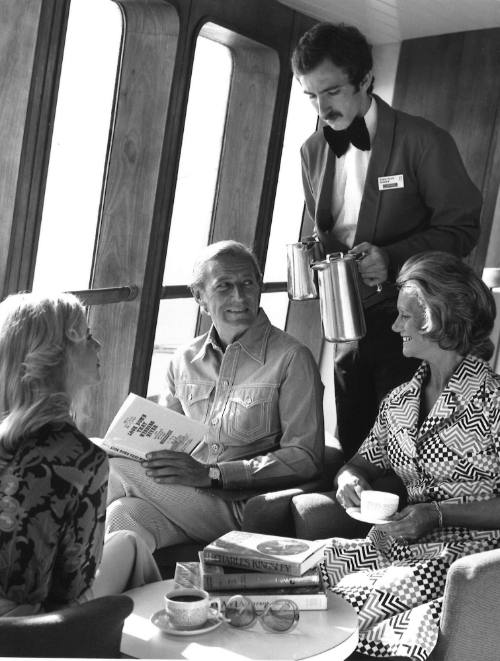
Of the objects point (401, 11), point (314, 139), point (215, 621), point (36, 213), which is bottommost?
point (215, 621)

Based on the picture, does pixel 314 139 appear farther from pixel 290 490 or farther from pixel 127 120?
pixel 290 490

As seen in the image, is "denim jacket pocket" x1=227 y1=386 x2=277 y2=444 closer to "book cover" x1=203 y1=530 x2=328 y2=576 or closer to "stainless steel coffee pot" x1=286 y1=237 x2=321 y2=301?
"stainless steel coffee pot" x1=286 y1=237 x2=321 y2=301

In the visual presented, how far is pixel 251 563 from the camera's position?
233cm

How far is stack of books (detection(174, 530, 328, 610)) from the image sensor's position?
2271mm

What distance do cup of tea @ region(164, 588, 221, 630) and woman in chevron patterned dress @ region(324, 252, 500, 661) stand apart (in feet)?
1.79

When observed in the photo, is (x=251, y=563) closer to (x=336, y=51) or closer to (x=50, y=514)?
(x=50, y=514)

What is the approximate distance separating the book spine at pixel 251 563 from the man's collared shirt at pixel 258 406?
0.79m

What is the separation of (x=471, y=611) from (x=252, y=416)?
43.6 inches

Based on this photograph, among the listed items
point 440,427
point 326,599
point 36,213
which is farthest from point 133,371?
point 326,599

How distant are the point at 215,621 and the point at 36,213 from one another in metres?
1.99

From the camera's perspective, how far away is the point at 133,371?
4.44 meters

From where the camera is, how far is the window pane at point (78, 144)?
3855 mm

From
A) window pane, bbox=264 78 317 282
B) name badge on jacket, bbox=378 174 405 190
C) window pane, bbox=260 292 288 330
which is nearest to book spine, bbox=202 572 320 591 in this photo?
name badge on jacket, bbox=378 174 405 190

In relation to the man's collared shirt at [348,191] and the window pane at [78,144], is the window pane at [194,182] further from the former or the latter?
the man's collared shirt at [348,191]
